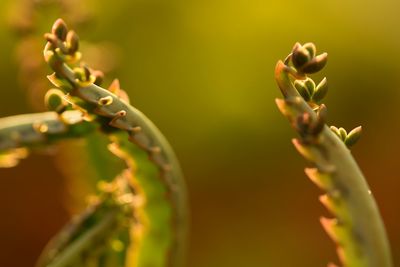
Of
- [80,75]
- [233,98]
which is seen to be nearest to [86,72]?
[80,75]

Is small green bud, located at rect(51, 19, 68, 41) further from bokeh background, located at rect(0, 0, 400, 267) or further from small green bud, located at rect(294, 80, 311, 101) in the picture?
bokeh background, located at rect(0, 0, 400, 267)

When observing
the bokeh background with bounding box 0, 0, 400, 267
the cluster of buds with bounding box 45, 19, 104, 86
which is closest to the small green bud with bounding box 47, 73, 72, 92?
the cluster of buds with bounding box 45, 19, 104, 86

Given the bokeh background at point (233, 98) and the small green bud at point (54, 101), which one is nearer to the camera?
the small green bud at point (54, 101)

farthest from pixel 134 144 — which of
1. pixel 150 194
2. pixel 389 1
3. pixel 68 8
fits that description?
pixel 389 1

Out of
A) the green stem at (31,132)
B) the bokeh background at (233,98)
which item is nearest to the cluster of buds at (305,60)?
the green stem at (31,132)

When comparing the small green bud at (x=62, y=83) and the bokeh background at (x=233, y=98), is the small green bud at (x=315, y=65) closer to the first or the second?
the small green bud at (x=62, y=83)

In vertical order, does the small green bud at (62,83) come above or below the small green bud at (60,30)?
below

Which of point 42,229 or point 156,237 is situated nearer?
point 156,237

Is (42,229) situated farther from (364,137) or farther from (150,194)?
(150,194)
